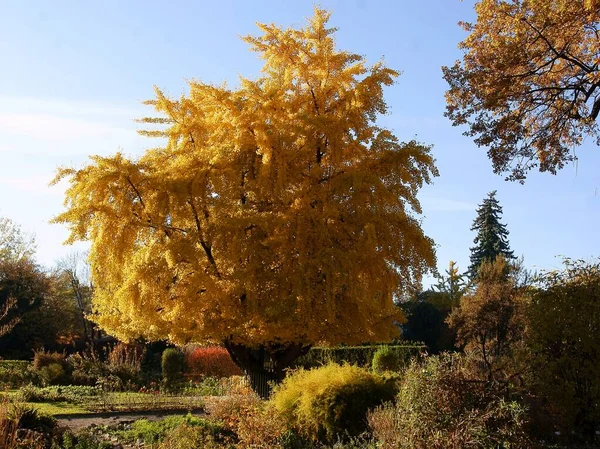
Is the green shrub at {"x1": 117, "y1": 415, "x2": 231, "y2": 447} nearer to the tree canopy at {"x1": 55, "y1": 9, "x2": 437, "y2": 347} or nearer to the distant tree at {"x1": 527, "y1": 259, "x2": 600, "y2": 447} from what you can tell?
the tree canopy at {"x1": 55, "y1": 9, "x2": 437, "y2": 347}

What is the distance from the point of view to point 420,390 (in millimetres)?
6898

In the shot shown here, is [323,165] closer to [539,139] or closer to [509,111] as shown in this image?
[509,111]

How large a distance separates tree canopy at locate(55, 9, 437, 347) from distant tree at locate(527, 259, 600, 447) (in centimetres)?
353

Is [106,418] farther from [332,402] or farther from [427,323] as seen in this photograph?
[427,323]

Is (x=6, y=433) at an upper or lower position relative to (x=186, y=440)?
upper

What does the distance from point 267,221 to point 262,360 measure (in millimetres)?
3890

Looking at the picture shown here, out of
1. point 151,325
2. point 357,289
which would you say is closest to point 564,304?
point 357,289

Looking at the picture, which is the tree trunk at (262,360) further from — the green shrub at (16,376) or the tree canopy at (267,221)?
the green shrub at (16,376)

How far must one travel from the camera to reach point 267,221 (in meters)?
11.6

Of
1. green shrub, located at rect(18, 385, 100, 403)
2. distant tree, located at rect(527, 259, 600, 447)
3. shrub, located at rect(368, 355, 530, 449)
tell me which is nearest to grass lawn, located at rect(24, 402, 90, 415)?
green shrub, located at rect(18, 385, 100, 403)

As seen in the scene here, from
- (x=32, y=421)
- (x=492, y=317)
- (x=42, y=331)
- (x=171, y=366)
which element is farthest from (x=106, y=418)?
(x=42, y=331)

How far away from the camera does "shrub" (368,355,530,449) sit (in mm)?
6305

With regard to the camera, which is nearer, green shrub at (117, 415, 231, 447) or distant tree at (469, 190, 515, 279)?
green shrub at (117, 415, 231, 447)

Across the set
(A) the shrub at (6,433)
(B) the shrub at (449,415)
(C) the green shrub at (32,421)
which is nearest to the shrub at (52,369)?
(C) the green shrub at (32,421)
